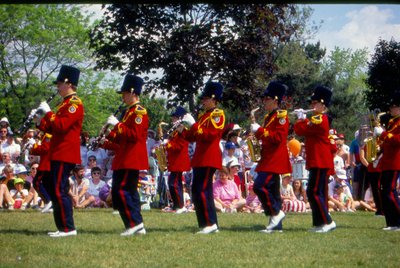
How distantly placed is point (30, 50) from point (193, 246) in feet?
99.6

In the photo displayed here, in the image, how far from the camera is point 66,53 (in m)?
39.2

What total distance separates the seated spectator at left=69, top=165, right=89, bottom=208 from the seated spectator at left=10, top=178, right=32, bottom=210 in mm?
956

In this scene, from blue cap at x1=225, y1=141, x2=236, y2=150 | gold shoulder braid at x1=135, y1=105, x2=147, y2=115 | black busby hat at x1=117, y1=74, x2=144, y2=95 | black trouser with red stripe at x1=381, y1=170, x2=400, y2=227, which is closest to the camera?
gold shoulder braid at x1=135, y1=105, x2=147, y2=115

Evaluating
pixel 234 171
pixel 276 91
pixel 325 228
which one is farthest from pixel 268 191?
pixel 234 171

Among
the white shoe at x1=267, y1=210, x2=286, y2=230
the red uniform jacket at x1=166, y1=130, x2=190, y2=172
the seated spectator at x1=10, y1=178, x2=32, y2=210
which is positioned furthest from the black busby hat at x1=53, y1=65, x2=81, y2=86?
the seated spectator at x1=10, y1=178, x2=32, y2=210

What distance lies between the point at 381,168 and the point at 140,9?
12.5 meters

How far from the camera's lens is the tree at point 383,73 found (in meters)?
30.2

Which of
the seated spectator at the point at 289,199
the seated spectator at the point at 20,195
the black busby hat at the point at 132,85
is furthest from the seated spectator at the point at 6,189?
the black busby hat at the point at 132,85

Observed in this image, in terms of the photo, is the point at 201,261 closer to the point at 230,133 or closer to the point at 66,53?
the point at 230,133

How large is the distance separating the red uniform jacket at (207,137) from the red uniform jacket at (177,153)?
4671mm

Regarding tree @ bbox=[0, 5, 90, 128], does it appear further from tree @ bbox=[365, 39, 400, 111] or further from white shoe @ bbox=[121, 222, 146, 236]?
white shoe @ bbox=[121, 222, 146, 236]

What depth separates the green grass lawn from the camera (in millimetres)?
7707

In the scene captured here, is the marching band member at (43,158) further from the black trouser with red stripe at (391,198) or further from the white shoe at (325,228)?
the black trouser with red stripe at (391,198)

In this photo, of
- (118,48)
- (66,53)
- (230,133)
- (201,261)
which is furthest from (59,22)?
(201,261)
